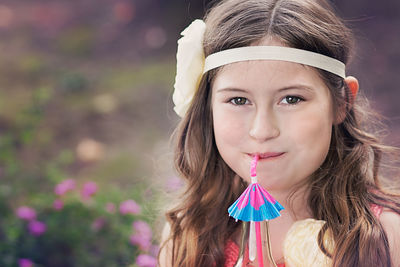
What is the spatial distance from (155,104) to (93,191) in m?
1.95

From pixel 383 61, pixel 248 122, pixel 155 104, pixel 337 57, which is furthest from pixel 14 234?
pixel 383 61

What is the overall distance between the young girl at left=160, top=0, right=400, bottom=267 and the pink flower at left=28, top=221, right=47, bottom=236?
1015 millimetres

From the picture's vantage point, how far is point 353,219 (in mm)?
1678

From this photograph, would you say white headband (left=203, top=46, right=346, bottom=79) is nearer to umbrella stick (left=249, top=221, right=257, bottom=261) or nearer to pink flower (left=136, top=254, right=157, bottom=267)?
umbrella stick (left=249, top=221, right=257, bottom=261)

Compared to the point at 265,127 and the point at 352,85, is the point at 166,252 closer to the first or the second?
the point at 265,127

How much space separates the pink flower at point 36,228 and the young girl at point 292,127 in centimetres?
101

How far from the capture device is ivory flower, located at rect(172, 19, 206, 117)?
174cm

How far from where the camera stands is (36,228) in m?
2.68

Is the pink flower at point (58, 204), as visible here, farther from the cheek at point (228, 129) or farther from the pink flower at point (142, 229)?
the cheek at point (228, 129)

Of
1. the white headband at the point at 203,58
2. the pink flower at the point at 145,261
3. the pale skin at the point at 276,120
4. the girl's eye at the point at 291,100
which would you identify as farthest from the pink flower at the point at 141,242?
the girl's eye at the point at 291,100

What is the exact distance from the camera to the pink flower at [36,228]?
8.79 feet

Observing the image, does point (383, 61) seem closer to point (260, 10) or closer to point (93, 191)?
point (93, 191)

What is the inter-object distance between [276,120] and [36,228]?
1.55 metres

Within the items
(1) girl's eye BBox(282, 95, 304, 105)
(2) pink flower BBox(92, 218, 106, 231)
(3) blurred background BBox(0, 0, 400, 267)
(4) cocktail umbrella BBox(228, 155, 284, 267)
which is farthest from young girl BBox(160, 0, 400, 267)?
(2) pink flower BBox(92, 218, 106, 231)
